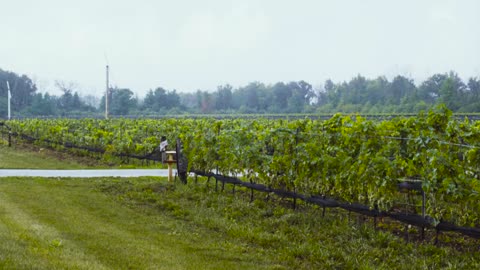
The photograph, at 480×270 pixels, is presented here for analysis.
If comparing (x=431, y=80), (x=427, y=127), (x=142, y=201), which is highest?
(x=431, y=80)

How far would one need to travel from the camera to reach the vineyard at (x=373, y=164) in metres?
6.28

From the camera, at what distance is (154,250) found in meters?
6.30

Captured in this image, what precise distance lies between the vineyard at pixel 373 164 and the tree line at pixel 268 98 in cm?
3483

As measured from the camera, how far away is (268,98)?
7206cm

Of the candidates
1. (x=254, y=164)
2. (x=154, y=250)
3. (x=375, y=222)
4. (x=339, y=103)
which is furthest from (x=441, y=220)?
(x=339, y=103)

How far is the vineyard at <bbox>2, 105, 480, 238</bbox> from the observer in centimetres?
628

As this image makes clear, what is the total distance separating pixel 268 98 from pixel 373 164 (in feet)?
214

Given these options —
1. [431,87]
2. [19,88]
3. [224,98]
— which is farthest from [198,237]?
[19,88]

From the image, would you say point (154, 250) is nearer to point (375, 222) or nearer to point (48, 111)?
point (375, 222)

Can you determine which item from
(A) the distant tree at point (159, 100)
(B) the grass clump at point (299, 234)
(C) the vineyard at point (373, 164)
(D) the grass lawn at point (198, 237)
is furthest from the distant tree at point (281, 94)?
(D) the grass lawn at point (198, 237)

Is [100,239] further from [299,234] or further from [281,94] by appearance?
[281,94]

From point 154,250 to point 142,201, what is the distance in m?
3.85

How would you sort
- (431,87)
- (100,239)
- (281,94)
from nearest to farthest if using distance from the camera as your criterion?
(100,239) → (431,87) → (281,94)

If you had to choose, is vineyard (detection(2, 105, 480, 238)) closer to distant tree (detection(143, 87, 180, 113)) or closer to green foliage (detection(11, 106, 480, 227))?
green foliage (detection(11, 106, 480, 227))
